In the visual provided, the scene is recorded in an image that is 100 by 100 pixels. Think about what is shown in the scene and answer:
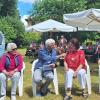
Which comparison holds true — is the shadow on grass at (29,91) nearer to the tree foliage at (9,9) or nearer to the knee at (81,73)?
the knee at (81,73)

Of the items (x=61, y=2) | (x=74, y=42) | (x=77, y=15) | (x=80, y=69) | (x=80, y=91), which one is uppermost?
(x=61, y=2)

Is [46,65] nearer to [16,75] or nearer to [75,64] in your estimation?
[75,64]

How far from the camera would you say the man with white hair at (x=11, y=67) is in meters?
8.95

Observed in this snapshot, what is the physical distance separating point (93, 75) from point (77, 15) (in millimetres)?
2115

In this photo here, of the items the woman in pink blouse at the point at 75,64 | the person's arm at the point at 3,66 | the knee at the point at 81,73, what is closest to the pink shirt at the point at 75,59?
the woman in pink blouse at the point at 75,64

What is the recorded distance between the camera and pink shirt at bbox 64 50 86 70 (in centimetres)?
955

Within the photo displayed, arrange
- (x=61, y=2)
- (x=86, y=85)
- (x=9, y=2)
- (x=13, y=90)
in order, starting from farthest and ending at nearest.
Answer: (x=9, y=2), (x=61, y=2), (x=86, y=85), (x=13, y=90)

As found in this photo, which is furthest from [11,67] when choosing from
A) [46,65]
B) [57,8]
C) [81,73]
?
[57,8]

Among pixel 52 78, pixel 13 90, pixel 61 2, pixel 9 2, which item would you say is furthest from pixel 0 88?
pixel 9 2

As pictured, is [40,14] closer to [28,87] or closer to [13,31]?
[13,31]

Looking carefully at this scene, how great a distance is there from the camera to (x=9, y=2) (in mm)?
45719

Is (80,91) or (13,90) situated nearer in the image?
(13,90)

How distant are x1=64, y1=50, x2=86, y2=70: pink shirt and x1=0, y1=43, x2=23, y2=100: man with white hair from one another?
1.27 metres

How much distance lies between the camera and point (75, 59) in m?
9.58
